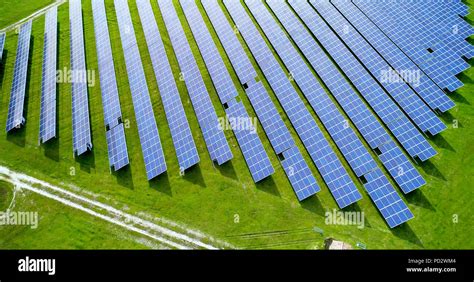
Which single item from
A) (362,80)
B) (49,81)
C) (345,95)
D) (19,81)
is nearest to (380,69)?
(362,80)

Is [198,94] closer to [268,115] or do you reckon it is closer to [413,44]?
[268,115]

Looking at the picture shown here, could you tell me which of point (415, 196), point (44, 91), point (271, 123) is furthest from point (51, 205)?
point (415, 196)

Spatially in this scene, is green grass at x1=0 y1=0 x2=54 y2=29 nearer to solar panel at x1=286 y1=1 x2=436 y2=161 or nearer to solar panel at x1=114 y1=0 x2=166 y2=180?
solar panel at x1=114 y1=0 x2=166 y2=180

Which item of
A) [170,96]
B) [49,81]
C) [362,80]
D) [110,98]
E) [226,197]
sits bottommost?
[226,197]

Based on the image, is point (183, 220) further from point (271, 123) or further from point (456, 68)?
point (456, 68)

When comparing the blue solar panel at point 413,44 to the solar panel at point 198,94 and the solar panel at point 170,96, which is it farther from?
the solar panel at point 170,96
